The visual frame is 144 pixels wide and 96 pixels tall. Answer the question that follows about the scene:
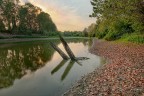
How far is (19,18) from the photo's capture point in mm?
117562

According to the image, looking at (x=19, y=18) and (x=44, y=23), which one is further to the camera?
(x=44, y=23)

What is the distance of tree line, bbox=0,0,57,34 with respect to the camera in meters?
110

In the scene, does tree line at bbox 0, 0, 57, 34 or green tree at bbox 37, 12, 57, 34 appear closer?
tree line at bbox 0, 0, 57, 34

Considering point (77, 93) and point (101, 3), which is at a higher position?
point (101, 3)

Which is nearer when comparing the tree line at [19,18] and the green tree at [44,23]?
the tree line at [19,18]

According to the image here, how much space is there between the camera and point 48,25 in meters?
154

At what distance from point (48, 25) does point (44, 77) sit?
13346cm

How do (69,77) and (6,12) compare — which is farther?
(6,12)

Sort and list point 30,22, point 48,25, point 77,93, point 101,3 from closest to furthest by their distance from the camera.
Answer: point 77,93 < point 101,3 < point 30,22 < point 48,25

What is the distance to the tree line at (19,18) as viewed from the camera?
110 meters

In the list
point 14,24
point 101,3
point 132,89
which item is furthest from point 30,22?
point 132,89

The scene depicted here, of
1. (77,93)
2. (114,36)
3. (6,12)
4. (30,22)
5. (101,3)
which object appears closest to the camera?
(77,93)

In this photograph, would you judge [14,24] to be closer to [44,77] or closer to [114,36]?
[114,36]

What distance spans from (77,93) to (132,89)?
286 centimetres
